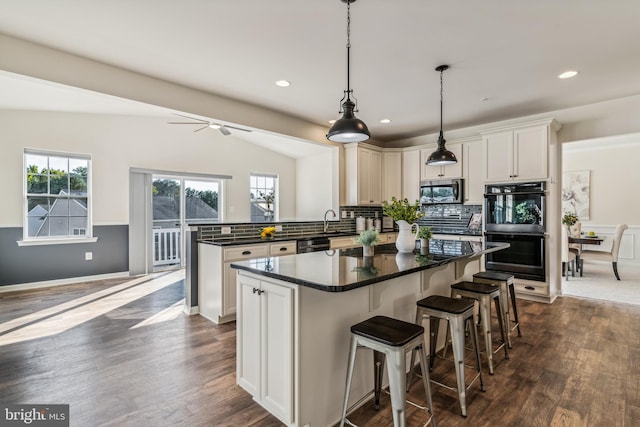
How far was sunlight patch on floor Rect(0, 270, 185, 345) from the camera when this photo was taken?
3201 millimetres

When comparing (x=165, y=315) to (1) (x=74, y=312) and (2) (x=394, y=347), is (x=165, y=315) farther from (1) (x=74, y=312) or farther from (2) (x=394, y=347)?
(2) (x=394, y=347)

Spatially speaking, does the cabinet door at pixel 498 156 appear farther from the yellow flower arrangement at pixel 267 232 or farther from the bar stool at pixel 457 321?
the yellow flower arrangement at pixel 267 232

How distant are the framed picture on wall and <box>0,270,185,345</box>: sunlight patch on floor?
9157 mm

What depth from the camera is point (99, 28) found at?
7.73 feet

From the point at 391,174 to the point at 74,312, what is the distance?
205 inches

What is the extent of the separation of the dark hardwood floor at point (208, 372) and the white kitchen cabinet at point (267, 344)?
0.49 feet

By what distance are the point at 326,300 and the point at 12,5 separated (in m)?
2.87

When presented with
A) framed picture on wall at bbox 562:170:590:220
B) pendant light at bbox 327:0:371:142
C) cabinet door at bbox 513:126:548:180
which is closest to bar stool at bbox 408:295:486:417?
pendant light at bbox 327:0:371:142

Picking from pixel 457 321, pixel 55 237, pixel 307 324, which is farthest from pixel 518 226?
pixel 55 237

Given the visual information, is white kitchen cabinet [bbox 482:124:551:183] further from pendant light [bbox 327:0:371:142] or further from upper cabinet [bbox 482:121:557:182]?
pendant light [bbox 327:0:371:142]

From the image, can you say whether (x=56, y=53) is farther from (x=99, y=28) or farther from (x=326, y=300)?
(x=326, y=300)

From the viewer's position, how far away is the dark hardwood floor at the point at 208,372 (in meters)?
1.91

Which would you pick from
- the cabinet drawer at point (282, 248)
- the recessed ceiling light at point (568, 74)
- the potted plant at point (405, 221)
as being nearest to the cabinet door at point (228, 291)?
the cabinet drawer at point (282, 248)

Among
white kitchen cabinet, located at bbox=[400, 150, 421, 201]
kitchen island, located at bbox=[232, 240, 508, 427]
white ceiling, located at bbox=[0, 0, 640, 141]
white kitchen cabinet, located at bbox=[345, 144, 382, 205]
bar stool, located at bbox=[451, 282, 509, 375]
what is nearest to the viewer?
kitchen island, located at bbox=[232, 240, 508, 427]
